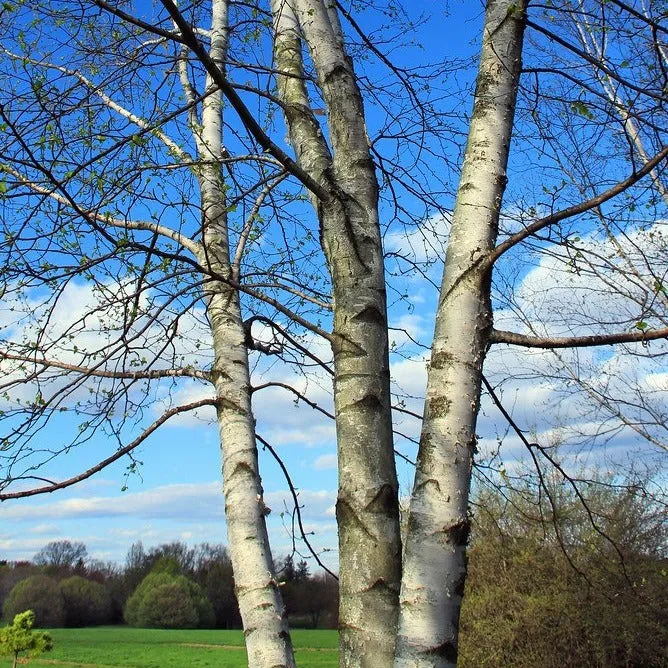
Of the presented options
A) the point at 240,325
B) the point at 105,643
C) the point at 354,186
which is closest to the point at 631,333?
the point at 354,186

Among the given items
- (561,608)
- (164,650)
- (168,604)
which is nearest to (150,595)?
(168,604)

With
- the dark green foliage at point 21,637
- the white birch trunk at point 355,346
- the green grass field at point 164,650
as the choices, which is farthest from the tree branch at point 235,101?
the green grass field at point 164,650

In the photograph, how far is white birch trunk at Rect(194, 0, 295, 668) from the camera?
2.65 m

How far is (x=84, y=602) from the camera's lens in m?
50.0

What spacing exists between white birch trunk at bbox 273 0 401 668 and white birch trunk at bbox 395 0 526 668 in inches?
5.0

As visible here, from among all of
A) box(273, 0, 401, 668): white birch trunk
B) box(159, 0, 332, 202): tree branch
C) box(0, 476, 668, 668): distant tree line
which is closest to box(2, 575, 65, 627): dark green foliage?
box(0, 476, 668, 668): distant tree line

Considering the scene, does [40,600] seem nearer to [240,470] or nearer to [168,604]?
[168,604]

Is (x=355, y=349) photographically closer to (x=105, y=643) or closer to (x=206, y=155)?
(x=206, y=155)

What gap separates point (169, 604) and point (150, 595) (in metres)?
1.76

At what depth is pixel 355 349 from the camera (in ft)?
6.72

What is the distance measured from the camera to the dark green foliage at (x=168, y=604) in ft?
151

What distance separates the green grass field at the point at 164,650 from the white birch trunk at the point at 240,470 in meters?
26.6

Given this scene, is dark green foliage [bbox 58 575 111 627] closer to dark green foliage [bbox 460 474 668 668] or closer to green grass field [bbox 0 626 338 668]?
green grass field [bbox 0 626 338 668]

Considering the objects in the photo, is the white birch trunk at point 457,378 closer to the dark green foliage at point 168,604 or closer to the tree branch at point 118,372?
the tree branch at point 118,372
